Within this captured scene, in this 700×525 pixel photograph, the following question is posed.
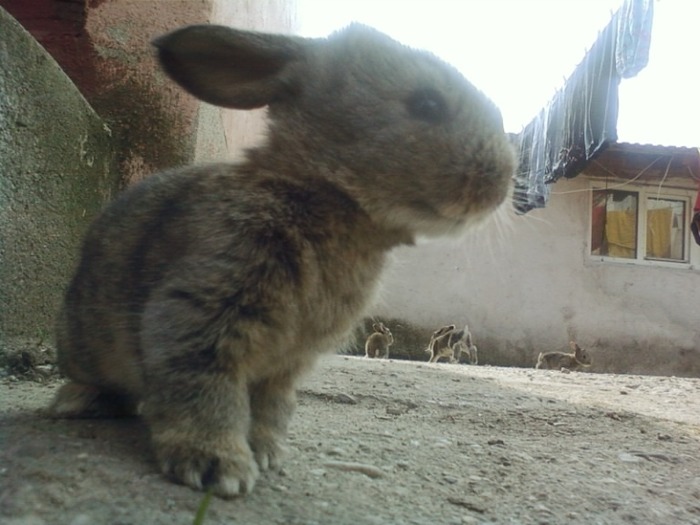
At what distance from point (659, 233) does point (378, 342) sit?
6191 millimetres

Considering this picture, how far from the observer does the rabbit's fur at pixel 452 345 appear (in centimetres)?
1181

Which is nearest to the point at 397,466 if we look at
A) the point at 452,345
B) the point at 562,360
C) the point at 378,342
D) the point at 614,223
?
the point at 378,342

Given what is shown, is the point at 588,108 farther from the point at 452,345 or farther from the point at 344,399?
the point at 344,399

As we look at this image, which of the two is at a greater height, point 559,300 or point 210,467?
point 559,300

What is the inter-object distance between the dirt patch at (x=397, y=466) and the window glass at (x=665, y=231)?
11.3 m

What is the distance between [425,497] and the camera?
190 centimetres

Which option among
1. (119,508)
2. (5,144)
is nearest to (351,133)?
(119,508)

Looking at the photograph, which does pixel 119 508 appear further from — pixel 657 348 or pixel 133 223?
pixel 657 348

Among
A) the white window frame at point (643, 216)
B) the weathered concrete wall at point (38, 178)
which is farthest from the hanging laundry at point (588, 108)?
the white window frame at point (643, 216)

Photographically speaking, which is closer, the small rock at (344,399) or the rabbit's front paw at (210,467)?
the rabbit's front paw at (210,467)

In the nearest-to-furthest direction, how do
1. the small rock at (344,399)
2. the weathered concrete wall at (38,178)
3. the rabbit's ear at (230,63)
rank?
the rabbit's ear at (230,63) < the weathered concrete wall at (38,178) < the small rock at (344,399)

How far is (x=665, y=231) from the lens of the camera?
555 inches

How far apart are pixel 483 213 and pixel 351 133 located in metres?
0.47

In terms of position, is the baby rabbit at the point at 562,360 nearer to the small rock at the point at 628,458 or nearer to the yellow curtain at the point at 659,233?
the yellow curtain at the point at 659,233
